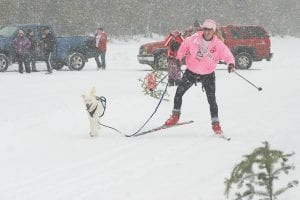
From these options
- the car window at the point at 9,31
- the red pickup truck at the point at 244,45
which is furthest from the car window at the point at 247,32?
the car window at the point at 9,31

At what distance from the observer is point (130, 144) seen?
8414mm

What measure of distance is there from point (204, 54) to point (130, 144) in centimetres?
184

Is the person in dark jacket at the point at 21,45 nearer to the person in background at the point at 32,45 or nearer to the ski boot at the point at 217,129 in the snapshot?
the person in background at the point at 32,45

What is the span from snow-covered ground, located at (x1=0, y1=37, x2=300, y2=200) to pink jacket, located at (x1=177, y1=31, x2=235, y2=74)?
1103mm

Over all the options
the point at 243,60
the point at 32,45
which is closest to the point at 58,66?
the point at 32,45

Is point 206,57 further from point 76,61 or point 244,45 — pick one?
point 244,45

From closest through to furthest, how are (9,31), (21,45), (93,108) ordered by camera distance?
(93,108) < (21,45) < (9,31)

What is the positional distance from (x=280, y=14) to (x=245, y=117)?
2779 inches

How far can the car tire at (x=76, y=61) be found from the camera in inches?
911

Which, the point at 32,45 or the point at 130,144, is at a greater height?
the point at 130,144

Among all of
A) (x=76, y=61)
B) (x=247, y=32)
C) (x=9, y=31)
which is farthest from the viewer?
(x=247, y=32)

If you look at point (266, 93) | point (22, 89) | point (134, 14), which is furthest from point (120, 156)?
point (134, 14)

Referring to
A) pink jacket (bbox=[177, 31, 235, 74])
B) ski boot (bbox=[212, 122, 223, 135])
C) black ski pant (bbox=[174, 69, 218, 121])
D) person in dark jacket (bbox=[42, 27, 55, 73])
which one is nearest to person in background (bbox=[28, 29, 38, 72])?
person in dark jacket (bbox=[42, 27, 55, 73])

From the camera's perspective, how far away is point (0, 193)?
5.91 meters
